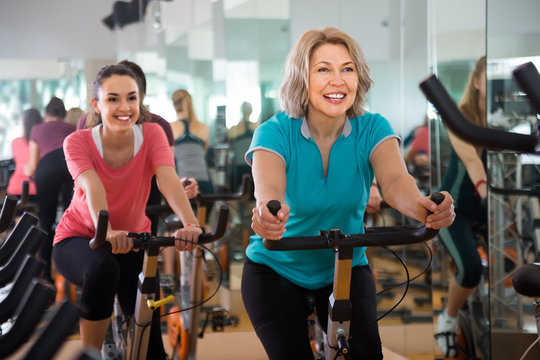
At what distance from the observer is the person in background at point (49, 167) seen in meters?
4.54

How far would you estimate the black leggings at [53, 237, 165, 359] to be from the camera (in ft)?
7.81

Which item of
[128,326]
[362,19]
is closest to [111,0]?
[362,19]

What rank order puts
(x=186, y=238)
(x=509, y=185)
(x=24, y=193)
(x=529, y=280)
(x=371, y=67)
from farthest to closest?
(x=371, y=67), (x=24, y=193), (x=509, y=185), (x=186, y=238), (x=529, y=280)

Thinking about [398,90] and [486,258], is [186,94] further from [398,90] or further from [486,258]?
[486,258]

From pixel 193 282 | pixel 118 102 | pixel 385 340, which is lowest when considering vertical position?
pixel 385 340

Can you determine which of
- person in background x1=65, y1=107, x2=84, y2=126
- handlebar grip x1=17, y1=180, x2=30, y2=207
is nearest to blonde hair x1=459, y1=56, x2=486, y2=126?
handlebar grip x1=17, y1=180, x2=30, y2=207

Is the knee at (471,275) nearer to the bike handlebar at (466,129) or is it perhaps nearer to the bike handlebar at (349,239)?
the bike handlebar at (349,239)

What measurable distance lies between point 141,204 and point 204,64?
7.04ft

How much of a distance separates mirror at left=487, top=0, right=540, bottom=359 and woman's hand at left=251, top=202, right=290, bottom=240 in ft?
6.40

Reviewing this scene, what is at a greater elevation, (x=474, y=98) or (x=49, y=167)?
(x=474, y=98)

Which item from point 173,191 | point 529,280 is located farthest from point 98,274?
point 529,280

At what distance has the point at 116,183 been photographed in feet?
8.79

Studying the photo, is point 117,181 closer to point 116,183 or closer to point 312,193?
point 116,183

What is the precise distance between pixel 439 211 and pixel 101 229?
3.31ft
